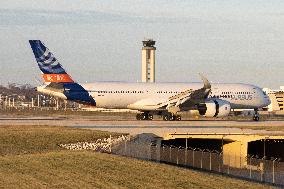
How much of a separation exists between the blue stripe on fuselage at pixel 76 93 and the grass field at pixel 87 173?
3139 cm

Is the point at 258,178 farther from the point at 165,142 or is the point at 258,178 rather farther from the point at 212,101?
the point at 212,101

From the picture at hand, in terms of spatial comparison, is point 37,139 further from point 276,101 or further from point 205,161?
point 276,101

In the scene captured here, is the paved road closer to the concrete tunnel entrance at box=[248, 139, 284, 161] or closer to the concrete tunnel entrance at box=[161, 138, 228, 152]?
the concrete tunnel entrance at box=[161, 138, 228, 152]

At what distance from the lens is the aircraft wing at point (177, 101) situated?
68.8 m

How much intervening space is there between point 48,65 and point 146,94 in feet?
35.8

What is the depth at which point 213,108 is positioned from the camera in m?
68.1

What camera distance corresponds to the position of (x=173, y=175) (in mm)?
28219

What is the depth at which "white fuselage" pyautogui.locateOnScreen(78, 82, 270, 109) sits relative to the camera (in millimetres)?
71188

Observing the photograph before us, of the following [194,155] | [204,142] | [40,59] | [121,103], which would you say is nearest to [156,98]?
[121,103]

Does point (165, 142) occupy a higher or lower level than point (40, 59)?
lower

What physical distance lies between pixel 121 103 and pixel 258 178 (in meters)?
40.6

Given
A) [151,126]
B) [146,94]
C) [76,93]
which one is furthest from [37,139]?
[146,94]

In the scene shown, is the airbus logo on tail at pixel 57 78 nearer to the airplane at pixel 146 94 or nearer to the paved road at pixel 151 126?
the airplane at pixel 146 94

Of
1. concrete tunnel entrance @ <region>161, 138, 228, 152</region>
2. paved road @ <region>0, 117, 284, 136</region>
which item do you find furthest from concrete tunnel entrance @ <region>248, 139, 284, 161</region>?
concrete tunnel entrance @ <region>161, 138, 228, 152</region>
